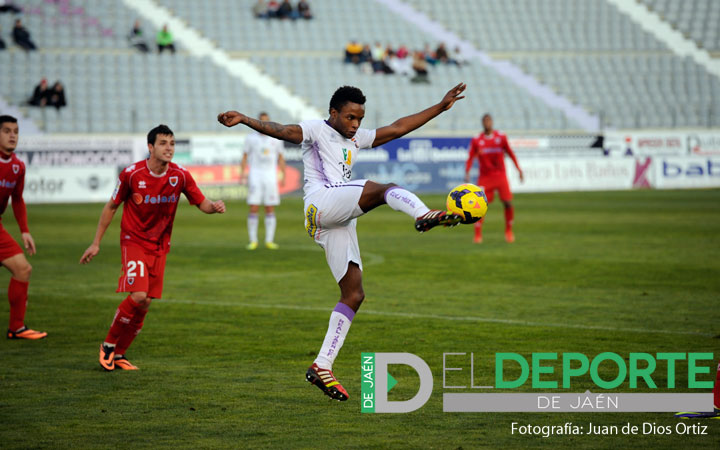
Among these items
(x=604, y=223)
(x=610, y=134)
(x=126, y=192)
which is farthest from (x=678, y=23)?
(x=126, y=192)

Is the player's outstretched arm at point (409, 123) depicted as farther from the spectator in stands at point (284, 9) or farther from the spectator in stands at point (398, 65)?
the spectator in stands at point (284, 9)

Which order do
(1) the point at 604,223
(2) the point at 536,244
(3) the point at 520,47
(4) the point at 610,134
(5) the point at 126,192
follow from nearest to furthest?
(5) the point at 126,192 → (2) the point at 536,244 → (1) the point at 604,223 → (4) the point at 610,134 → (3) the point at 520,47

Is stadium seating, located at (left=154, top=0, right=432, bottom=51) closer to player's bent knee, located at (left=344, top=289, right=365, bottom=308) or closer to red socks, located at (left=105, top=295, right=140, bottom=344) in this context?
red socks, located at (left=105, top=295, right=140, bottom=344)

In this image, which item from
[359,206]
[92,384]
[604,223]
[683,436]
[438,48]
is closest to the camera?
[683,436]

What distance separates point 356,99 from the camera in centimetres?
682

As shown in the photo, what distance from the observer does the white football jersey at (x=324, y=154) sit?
6.89 metres

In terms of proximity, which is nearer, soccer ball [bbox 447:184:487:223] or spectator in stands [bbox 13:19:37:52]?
soccer ball [bbox 447:184:487:223]

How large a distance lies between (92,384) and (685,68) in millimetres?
42043

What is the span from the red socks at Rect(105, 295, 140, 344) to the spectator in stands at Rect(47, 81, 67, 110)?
2675cm

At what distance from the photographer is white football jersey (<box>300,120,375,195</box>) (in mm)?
6887

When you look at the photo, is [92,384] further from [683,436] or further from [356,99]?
[683,436]

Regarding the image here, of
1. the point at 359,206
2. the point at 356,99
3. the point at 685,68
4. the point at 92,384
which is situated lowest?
the point at 92,384

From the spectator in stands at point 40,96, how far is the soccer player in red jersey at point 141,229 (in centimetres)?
2656

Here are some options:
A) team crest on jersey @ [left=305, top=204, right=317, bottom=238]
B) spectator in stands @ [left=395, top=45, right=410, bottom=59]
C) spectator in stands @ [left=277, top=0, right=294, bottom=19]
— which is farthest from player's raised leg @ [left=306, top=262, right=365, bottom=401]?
spectator in stands @ [left=277, top=0, right=294, bottom=19]
